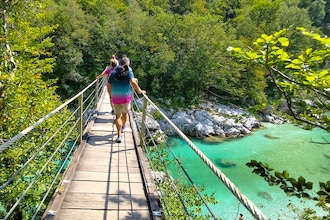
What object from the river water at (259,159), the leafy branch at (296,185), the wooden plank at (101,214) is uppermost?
the leafy branch at (296,185)

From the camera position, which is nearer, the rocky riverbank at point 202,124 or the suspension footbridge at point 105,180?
the suspension footbridge at point 105,180

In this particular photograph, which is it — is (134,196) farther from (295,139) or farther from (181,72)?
(181,72)

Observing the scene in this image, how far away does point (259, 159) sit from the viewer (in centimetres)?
1563

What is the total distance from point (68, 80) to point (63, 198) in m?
22.3

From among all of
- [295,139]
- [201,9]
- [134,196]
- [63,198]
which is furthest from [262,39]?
[201,9]

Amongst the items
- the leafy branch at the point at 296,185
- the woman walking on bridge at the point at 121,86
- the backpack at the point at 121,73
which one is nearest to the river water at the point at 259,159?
the woman walking on bridge at the point at 121,86

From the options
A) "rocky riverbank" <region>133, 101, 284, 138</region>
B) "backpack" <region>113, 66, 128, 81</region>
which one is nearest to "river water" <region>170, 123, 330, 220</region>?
"rocky riverbank" <region>133, 101, 284, 138</region>

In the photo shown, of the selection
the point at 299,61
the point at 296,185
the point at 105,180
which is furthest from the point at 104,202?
the point at 299,61

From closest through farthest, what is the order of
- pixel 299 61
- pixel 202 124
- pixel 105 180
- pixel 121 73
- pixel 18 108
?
1. pixel 299 61
2. pixel 105 180
3. pixel 121 73
4. pixel 18 108
5. pixel 202 124

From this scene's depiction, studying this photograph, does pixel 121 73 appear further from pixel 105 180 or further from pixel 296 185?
pixel 296 185

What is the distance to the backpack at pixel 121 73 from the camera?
4.37 metres

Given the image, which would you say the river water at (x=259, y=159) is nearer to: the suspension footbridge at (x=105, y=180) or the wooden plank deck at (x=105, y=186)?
the suspension footbridge at (x=105, y=180)

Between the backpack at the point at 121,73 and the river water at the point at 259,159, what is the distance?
467 cm

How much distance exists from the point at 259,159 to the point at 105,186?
1438 cm
